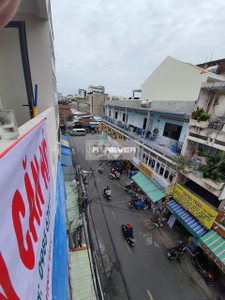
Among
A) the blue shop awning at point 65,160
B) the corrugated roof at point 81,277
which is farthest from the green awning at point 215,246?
the blue shop awning at point 65,160

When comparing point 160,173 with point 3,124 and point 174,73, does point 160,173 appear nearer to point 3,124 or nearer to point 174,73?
point 174,73

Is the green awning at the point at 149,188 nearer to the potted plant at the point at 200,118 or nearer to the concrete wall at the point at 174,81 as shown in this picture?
the potted plant at the point at 200,118

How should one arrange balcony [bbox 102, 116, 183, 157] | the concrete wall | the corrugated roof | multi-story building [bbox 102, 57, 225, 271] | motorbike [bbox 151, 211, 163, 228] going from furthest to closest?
motorbike [bbox 151, 211, 163, 228], balcony [bbox 102, 116, 183, 157], the concrete wall, multi-story building [bbox 102, 57, 225, 271], the corrugated roof

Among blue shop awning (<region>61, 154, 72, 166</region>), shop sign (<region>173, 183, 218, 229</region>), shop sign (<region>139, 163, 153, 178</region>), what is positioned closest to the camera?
shop sign (<region>173, 183, 218, 229</region>)

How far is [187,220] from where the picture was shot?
8430 mm

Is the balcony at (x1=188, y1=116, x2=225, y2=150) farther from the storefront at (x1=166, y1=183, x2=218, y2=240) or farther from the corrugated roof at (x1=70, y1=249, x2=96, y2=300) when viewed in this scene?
the corrugated roof at (x1=70, y1=249, x2=96, y2=300)

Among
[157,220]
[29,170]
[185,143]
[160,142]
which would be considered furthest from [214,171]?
[29,170]

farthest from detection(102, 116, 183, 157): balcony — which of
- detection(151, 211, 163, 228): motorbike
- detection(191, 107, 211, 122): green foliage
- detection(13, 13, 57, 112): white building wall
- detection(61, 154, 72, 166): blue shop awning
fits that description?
detection(13, 13, 57, 112): white building wall

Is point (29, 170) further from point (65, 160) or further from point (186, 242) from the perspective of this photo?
point (65, 160)

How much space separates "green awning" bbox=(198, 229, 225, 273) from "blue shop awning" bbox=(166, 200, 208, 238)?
40cm

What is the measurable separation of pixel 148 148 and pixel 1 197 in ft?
36.8

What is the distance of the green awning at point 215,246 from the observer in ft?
20.9

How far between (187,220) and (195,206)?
114 cm

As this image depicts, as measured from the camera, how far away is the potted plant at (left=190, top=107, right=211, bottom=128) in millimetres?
6953
